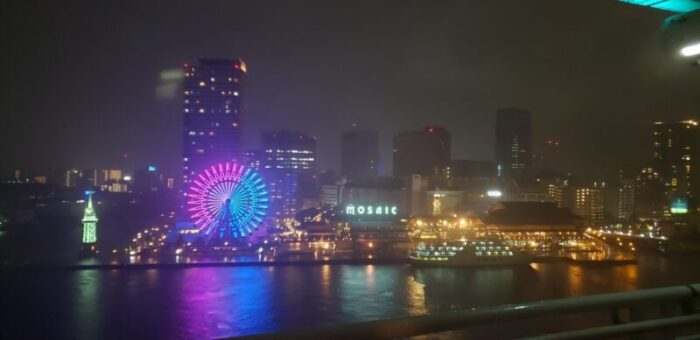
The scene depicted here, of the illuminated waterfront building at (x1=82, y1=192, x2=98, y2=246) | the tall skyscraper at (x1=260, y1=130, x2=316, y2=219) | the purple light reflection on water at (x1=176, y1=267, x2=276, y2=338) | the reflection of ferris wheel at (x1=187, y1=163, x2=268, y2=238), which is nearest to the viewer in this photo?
the purple light reflection on water at (x1=176, y1=267, x2=276, y2=338)

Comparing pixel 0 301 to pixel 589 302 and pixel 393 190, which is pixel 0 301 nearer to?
pixel 589 302

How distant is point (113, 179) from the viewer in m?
39.5

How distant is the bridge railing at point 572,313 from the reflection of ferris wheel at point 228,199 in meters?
16.5

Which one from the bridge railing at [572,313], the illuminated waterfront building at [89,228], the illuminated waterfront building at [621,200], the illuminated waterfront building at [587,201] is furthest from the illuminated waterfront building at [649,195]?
the bridge railing at [572,313]

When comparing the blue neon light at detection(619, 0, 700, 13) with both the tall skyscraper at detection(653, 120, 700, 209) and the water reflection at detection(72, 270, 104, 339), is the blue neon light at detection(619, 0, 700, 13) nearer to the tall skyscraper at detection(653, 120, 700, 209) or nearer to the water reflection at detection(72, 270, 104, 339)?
the water reflection at detection(72, 270, 104, 339)

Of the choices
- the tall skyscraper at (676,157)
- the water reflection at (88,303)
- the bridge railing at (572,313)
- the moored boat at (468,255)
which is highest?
the tall skyscraper at (676,157)

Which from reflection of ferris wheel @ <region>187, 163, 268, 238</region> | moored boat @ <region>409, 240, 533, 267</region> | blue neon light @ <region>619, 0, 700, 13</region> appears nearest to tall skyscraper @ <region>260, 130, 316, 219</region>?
reflection of ferris wheel @ <region>187, 163, 268, 238</region>

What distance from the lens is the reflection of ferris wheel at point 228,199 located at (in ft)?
55.5

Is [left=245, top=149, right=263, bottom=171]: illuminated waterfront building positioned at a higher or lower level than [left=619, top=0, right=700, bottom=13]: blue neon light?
higher

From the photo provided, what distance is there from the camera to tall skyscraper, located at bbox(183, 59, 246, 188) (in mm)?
30797

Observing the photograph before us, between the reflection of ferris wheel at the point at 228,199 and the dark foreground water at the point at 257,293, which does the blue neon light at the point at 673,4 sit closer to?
the dark foreground water at the point at 257,293

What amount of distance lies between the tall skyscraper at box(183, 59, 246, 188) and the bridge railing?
30495mm

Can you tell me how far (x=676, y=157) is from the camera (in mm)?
24438

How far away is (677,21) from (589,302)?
3.44 feet
